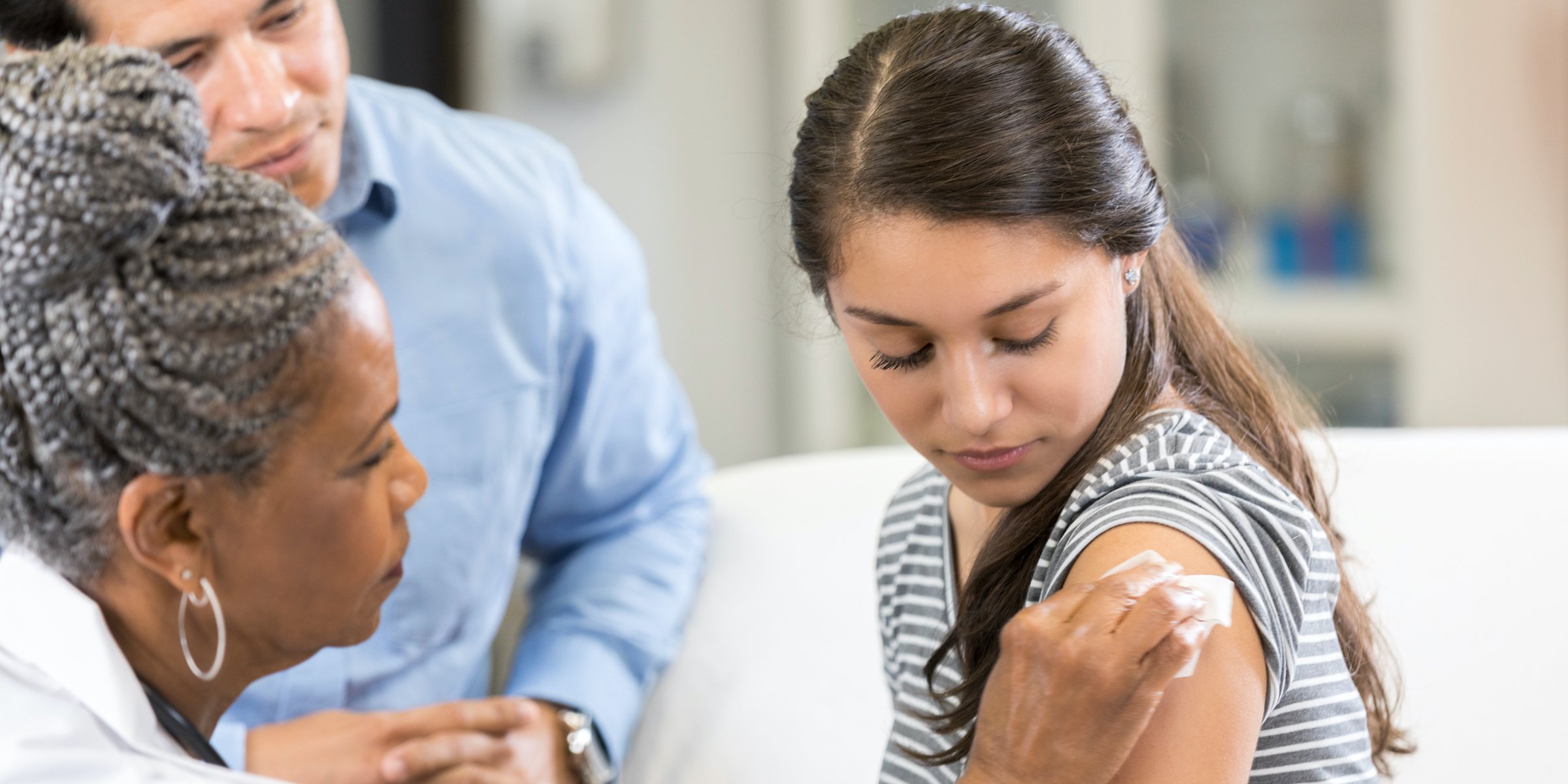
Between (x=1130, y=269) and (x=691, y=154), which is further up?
(x=1130, y=269)

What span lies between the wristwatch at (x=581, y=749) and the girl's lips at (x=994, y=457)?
0.68m

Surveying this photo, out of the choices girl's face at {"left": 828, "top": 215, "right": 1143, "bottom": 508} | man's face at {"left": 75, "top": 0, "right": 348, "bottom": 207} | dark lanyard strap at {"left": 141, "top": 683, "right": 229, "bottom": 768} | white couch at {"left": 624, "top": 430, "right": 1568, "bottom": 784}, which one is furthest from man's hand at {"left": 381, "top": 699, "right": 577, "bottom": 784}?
girl's face at {"left": 828, "top": 215, "right": 1143, "bottom": 508}

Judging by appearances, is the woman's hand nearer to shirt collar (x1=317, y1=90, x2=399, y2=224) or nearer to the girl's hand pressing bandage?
the girl's hand pressing bandage

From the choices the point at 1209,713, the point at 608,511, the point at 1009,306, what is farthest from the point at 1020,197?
the point at 608,511

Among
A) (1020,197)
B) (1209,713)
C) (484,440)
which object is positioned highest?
(1020,197)

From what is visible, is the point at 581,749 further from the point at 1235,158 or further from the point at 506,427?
the point at 1235,158

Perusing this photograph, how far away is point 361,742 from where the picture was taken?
1226 mm

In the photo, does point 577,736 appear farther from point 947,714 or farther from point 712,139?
point 712,139

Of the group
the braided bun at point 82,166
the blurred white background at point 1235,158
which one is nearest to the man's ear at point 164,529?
the braided bun at point 82,166

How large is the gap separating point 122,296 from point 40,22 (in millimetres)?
486

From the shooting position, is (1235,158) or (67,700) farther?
(1235,158)

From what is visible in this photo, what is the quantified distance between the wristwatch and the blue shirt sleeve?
13 millimetres

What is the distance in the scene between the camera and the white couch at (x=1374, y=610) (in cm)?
121

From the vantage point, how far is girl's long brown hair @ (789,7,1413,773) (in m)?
0.79
